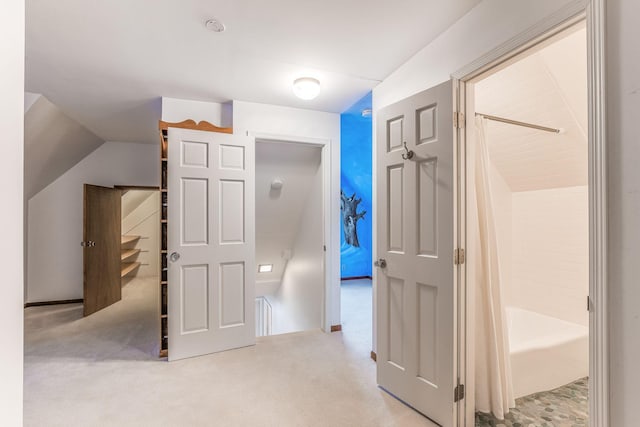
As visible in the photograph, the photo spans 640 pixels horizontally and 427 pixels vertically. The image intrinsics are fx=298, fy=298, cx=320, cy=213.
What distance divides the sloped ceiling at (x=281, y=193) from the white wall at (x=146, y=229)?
329cm

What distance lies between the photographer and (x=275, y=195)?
4062 mm

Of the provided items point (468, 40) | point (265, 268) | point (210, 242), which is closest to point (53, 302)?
point (265, 268)

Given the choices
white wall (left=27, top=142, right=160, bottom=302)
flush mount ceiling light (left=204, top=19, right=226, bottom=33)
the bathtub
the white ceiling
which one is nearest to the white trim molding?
the white ceiling

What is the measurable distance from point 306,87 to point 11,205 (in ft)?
7.08

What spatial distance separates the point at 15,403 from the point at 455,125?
1.99m

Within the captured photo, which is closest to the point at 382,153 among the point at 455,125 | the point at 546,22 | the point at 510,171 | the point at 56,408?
the point at 455,125

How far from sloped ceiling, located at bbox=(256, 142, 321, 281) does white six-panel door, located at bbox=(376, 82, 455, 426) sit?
1619 mm

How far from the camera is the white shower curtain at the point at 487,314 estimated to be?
1.90 metres

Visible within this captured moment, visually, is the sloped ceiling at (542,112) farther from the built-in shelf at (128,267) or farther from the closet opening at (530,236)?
the built-in shelf at (128,267)

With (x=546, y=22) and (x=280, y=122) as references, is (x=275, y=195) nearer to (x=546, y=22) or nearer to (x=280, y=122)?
(x=280, y=122)

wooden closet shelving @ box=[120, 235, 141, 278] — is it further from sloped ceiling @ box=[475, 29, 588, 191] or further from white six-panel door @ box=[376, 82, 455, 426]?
sloped ceiling @ box=[475, 29, 588, 191]

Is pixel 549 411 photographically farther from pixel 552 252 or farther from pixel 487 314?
pixel 552 252

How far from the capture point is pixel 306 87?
2439mm

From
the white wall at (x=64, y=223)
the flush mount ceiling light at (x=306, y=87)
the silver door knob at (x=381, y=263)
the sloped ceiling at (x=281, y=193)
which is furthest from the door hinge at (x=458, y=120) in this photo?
the white wall at (x=64, y=223)
